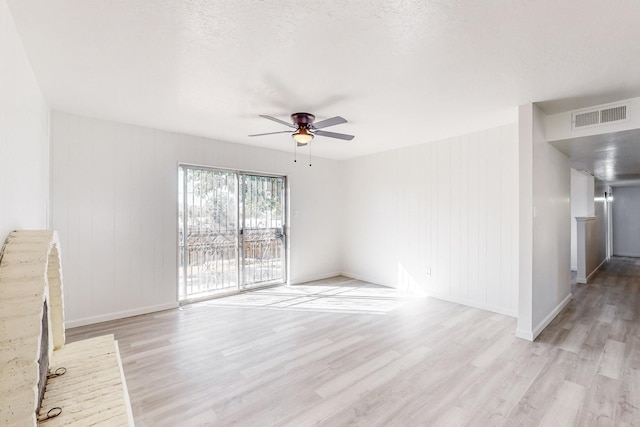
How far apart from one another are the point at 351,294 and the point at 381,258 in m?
1.01

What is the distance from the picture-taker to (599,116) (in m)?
2.97

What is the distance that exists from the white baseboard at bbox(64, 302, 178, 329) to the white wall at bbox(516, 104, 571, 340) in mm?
4367

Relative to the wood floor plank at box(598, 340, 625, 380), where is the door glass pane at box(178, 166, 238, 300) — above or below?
above

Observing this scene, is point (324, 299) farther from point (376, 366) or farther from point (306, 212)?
point (376, 366)

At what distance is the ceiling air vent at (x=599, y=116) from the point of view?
285 cm

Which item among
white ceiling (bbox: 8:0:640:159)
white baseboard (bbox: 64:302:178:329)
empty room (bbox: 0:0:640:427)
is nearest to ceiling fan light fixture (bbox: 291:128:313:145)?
empty room (bbox: 0:0:640:427)

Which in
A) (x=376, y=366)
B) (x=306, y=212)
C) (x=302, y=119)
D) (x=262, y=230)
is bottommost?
(x=376, y=366)

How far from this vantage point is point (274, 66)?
2.29 meters

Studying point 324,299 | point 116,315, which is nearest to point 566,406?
point 324,299

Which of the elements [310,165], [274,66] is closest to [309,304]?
[310,165]

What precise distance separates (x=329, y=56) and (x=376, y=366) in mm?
2558

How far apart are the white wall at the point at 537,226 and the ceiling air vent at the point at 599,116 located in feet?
1.00

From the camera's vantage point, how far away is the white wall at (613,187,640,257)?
817 cm

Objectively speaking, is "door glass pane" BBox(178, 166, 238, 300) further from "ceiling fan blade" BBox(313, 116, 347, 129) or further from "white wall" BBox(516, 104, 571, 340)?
"white wall" BBox(516, 104, 571, 340)
